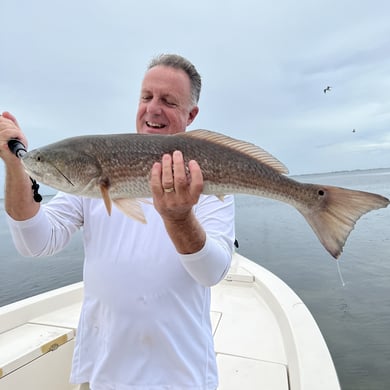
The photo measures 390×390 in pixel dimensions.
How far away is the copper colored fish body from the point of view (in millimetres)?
1958

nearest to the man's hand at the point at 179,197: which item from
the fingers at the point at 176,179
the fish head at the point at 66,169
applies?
the fingers at the point at 176,179

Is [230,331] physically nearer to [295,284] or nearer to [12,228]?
[12,228]

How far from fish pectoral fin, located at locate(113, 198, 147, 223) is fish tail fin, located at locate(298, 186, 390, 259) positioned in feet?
3.48

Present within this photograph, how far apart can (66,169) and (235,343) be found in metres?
3.20

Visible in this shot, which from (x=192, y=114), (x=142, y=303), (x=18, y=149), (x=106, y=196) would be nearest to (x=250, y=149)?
(x=192, y=114)

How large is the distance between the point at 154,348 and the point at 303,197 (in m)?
1.29

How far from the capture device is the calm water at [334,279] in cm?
723

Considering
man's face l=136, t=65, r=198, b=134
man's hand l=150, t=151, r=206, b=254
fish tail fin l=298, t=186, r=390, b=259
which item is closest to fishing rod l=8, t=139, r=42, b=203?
man's hand l=150, t=151, r=206, b=254

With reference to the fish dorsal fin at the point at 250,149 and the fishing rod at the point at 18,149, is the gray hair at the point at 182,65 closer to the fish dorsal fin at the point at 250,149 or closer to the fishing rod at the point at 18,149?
the fish dorsal fin at the point at 250,149

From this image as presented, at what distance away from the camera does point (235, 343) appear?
4156mm

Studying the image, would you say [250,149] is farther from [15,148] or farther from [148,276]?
[15,148]

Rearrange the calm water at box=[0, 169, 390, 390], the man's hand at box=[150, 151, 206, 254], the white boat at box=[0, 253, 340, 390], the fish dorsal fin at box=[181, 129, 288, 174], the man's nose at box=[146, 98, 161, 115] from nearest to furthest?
the man's hand at box=[150, 151, 206, 254] < the fish dorsal fin at box=[181, 129, 288, 174] < the man's nose at box=[146, 98, 161, 115] < the white boat at box=[0, 253, 340, 390] < the calm water at box=[0, 169, 390, 390]

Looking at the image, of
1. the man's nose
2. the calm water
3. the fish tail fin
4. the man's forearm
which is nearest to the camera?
the man's forearm

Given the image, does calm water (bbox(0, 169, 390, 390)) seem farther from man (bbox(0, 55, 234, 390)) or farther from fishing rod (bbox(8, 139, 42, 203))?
fishing rod (bbox(8, 139, 42, 203))
